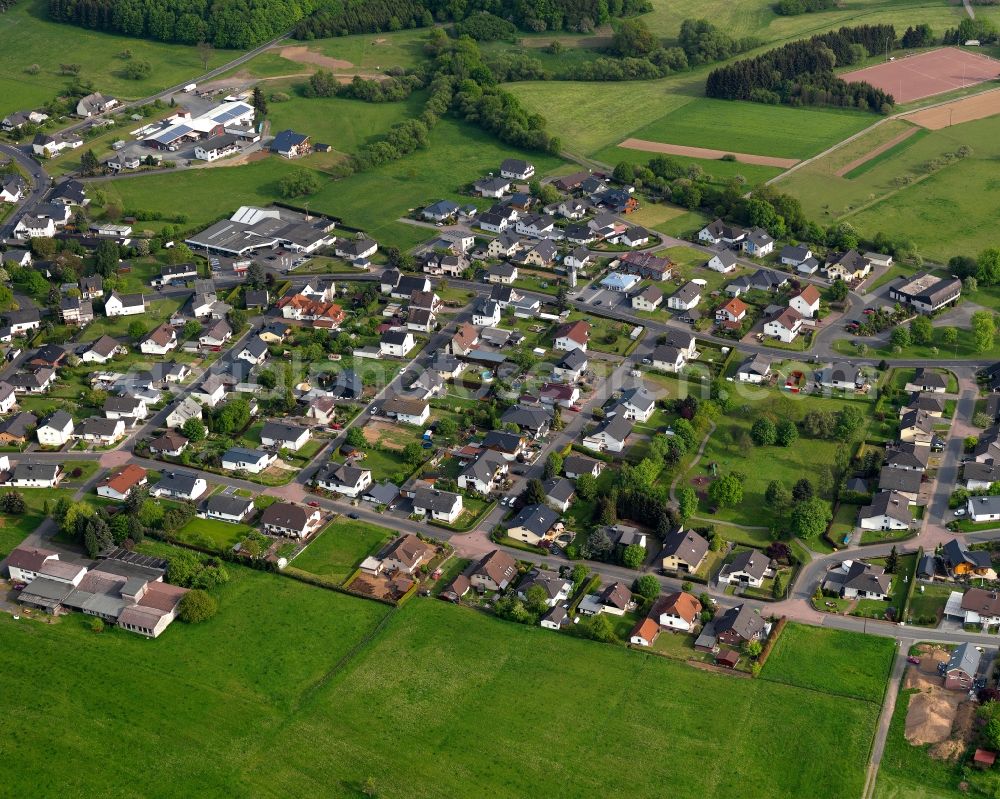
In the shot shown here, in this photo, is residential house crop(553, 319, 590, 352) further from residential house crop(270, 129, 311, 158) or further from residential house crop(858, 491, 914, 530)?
residential house crop(270, 129, 311, 158)

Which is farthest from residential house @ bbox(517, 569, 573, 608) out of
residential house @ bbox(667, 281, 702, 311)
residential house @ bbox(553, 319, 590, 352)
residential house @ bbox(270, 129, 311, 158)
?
residential house @ bbox(270, 129, 311, 158)

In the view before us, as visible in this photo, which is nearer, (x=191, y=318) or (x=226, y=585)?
(x=226, y=585)

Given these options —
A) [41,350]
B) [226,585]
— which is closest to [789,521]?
[226,585]

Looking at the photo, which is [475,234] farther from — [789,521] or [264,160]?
[789,521]

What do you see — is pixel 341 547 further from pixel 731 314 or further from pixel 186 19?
pixel 186 19

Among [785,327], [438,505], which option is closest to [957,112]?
[785,327]

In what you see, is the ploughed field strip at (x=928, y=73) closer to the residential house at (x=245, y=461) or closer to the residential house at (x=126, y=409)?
the residential house at (x=245, y=461)
